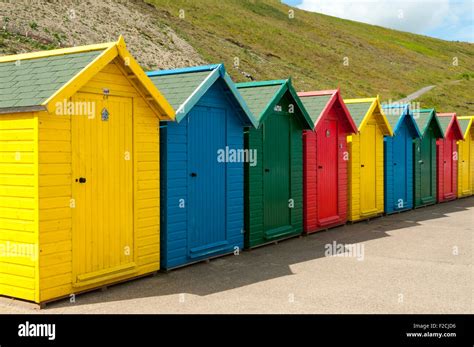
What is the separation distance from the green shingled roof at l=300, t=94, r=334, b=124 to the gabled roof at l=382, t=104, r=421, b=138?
4242mm

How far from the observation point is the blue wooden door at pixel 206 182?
10.0 m

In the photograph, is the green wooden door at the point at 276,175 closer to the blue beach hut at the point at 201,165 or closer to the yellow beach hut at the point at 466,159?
the blue beach hut at the point at 201,165

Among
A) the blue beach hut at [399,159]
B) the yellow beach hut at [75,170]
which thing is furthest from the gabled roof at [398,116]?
the yellow beach hut at [75,170]

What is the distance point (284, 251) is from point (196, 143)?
3100mm

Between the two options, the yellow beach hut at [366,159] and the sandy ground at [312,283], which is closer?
the sandy ground at [312,283]

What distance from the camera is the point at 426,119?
20375 mm

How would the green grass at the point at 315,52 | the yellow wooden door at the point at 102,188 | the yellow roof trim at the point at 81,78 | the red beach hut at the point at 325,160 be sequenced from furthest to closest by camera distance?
the green grass at the point at 315,52 < the red beach hut at the point at 325,160 < the yellow wooden door at the point at 102,188 < the yellow roof trim at the point at 81,78

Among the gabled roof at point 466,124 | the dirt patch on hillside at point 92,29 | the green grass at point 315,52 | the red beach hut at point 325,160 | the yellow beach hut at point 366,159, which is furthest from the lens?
the green grass at point 315,52

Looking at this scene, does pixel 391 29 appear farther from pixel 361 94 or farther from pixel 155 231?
pixel 155 231

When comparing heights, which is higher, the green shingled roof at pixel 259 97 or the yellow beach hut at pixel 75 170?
the green shingled roof at pixel 259 97

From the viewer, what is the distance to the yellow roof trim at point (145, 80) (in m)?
8.21

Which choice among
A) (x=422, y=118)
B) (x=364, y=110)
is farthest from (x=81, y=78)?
(x=422, y=118)

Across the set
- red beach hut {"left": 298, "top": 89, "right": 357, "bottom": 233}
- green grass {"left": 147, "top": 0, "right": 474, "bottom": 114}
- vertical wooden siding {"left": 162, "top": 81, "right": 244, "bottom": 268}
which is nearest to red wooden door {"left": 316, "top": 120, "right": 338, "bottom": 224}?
red beach hut {"left": 298, "top": 89, "right": 357, "bottom": 233}

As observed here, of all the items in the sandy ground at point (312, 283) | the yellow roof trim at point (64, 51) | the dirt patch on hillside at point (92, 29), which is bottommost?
the sandy ground at point (312, 283)
